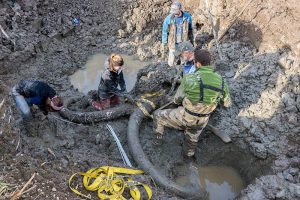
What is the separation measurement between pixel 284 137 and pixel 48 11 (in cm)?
726

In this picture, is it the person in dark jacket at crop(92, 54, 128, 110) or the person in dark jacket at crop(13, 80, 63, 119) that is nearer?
the person in dark jacket at crop(13, 80, 63, 119)

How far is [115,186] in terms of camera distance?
184 inches

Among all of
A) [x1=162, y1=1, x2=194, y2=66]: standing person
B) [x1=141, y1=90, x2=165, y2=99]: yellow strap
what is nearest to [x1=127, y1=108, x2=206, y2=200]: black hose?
[x1=141, y1=90, x2=165, y2=99]: yellow strap

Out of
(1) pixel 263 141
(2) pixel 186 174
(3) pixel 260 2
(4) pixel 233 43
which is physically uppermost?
(3) pixel 260 2

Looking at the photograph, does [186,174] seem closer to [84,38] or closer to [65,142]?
[65,142]

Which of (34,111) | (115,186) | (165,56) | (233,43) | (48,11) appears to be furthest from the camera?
(48,11)

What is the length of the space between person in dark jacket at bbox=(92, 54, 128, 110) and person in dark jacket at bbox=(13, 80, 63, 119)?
0.98 m

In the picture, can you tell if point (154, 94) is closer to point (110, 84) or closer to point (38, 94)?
point (110, 84)

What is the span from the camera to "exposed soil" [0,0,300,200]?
5113 mm

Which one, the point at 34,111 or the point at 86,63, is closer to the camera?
the point at 34,111

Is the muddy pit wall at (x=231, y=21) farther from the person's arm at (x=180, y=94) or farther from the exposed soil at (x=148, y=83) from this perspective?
the person's arm at (x=180, y=94)

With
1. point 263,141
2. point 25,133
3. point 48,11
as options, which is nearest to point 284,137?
point 263,141

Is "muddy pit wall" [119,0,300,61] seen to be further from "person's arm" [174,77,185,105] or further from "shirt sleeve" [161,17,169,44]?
"person's arm" [174,77,185,105]

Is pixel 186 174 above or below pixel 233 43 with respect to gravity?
below
